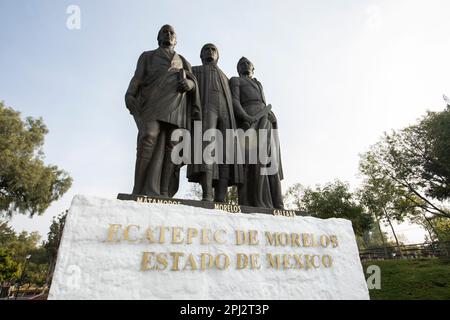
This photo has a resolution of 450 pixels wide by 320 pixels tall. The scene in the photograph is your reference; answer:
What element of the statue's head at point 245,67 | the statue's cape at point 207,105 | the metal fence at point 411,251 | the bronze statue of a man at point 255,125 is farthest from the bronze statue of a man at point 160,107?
the metal fence at point 411,251

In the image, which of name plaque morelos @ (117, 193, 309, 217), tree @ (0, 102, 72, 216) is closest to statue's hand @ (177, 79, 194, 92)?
name plaque morelos @ (117, 193, 309, 217)

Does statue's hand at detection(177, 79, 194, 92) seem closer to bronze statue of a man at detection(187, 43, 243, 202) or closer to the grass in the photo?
bronze statue of a man at detection(187, 43, 243, 202)

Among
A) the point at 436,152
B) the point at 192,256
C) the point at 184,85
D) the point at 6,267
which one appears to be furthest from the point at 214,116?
the point at 6,267

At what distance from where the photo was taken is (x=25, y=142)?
69.8ft

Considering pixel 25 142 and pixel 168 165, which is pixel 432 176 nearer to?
pixel 168 165

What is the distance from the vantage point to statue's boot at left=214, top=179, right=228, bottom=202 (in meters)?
5.04

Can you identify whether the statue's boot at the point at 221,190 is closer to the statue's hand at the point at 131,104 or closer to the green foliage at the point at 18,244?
the statue's hand at the point at 131,104

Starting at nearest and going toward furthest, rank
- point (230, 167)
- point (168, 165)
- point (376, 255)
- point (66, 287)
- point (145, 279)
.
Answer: point (66, 287) → point (145, 279) → point (168, 165) → point (230, 167) → point (376, 255)

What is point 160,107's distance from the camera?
4.63 metres

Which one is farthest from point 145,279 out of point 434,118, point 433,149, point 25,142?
point 434,118

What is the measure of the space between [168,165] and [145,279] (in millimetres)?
2048

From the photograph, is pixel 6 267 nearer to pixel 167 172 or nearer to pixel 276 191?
pixel 167 172

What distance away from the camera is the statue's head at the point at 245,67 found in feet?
21.4

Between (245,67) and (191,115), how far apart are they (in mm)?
2165
